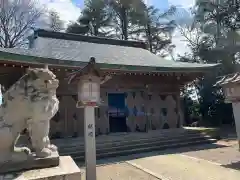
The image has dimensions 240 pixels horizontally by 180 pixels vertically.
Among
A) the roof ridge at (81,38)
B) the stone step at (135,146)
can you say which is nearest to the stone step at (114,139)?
the stone step at (135,146)

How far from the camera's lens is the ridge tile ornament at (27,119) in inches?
125

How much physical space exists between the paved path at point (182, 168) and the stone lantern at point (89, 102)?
1.77 meters

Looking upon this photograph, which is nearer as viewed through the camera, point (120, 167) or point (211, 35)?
point (120, 167)

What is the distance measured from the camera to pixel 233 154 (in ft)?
24.3

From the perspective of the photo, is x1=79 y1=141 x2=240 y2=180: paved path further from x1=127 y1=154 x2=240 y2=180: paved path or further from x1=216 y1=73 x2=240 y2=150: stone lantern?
x1=216 y1=73 x2=240 y2=150: stone lantern

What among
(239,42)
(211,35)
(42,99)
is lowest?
(42,99)

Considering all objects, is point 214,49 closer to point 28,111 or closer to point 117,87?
point 117,87

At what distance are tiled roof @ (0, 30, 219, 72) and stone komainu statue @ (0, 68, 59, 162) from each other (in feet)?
17.7

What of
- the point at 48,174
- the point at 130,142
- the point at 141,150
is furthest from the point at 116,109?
the point at 48,174

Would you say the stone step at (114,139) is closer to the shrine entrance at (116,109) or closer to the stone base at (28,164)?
the shrine entrance at (116,109)

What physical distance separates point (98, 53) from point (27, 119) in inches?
386

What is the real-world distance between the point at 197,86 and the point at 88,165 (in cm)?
1762

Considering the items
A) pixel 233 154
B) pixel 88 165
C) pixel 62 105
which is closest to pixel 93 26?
pixel 62 105

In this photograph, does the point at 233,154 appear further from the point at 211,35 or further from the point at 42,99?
the point at 211,35
